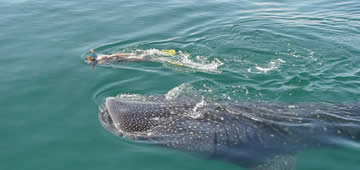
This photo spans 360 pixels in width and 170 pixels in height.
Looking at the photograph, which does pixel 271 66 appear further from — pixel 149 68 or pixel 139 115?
pixel 139 115

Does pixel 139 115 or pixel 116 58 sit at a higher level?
pixel 116 58

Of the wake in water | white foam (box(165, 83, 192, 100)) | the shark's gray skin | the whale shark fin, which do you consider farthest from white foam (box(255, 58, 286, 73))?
the whale shark fin

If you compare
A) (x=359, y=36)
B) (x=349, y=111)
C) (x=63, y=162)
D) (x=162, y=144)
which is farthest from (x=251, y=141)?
(x=359, y=36)

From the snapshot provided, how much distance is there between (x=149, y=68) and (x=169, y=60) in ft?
3.44

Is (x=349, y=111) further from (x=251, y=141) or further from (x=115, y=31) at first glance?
(x=115, y=31)

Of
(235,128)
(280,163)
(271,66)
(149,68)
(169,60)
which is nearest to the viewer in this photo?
(280,163)

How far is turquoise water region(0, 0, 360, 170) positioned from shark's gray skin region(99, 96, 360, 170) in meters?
0.27

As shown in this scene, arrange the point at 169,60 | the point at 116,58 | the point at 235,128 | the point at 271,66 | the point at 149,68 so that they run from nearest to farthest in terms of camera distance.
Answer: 1. the point at 235,128
2. the point at 271,66
3. the point at 149,68
4. the point at 116,58
5. the point at 169,60

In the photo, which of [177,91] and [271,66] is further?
[271,66]

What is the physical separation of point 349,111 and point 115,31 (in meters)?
11.3

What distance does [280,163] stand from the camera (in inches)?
268

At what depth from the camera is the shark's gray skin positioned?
6.88 m

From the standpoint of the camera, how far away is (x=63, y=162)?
22.2 feet

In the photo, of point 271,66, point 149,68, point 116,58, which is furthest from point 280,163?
point 116,58
